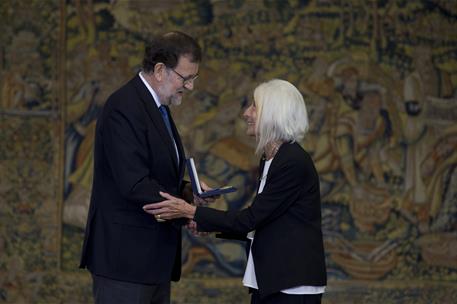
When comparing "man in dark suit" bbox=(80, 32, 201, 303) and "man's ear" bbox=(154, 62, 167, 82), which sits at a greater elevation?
"man's ear" bbox=(154, 62, 167, 82)

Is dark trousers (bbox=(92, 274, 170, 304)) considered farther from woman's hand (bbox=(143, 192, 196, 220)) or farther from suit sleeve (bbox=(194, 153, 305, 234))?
suit sleeve (bbox=(194, 153, 305, 234))

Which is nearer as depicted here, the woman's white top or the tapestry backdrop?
the woman's white top

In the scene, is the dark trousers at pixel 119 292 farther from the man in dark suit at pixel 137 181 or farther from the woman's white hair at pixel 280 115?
the woman's white hair at pixel 280 115

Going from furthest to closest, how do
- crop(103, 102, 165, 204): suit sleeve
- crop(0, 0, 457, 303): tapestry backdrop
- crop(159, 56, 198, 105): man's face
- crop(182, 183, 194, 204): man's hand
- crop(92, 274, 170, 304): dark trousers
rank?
crop(0, 0, 457, 303): tapestry backdrop, crop(182, 183, 194, 204): man's hand, crop(159, 56, 198, 105): man's face, crop(92, 274, 170, 304): dark trousers, crop(103, 102, 165, 204): suit sleeve

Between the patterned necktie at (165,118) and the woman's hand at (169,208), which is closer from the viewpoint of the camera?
the woman's hand at (169,208)

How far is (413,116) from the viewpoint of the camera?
27.7ft

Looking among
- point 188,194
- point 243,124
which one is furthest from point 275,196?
point 243,124

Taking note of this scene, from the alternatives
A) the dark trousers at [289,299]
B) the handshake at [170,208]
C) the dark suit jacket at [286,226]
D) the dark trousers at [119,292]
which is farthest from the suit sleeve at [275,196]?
the dark trousers at [119,292]

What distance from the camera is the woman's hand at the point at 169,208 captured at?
4.37 metres

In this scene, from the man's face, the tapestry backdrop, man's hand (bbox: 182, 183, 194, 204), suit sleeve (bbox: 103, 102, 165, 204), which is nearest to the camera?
suit sleeve (bbox: 103, 102, 165, 204)

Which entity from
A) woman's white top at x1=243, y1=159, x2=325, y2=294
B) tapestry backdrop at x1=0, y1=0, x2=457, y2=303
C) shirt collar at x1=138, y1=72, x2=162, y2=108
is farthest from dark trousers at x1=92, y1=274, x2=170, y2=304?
tapestry backdrop at x1=0, y1=0, x2=457, y2=303

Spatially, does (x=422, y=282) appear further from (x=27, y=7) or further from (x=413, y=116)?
(x=27, y=7)

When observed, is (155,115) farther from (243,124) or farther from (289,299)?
(243,124)

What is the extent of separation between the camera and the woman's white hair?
4.46 metres
